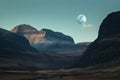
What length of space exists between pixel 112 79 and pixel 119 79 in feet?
11.3

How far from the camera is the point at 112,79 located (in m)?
138

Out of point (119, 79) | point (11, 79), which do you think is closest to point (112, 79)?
Result: point (119, 79)

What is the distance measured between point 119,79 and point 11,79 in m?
55.1

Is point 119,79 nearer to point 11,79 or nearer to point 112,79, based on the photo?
point 112,79

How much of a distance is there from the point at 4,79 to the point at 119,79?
58409 mm

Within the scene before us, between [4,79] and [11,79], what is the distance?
3.59 meters

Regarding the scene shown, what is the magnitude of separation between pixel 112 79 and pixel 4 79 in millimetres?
54986

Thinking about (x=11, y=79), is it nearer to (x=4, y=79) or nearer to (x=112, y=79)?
(x=4, y=79)

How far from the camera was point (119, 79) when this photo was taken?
138000 mm

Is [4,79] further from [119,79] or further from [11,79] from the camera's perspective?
[119,79]

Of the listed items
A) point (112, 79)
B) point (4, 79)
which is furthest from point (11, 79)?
point (112, 79)

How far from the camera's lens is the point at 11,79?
14550 centimetres
